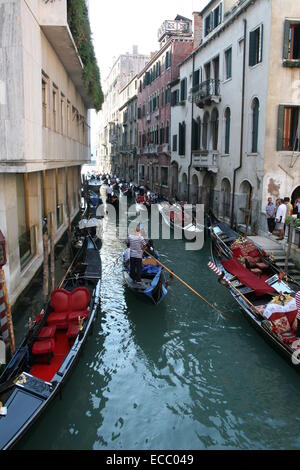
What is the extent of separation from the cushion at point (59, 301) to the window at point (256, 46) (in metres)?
9.72

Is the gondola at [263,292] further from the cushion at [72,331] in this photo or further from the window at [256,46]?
the window at [256,46]

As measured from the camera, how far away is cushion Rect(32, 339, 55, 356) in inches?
217

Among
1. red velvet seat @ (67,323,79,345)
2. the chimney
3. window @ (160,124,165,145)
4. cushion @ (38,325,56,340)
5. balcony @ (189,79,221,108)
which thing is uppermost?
the chimney

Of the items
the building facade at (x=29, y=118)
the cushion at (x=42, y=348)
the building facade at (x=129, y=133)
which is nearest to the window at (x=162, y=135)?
the building facade at (x=129, y=133)

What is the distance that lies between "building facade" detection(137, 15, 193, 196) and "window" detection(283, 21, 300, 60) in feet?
32.0

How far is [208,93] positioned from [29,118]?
36.9 feet

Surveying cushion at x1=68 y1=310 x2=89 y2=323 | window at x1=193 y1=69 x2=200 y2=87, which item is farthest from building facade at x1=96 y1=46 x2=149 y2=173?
cushion at x1=68 y1=310 x2=89 y2=323

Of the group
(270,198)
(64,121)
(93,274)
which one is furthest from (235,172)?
(93,274)

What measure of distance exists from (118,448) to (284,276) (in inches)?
193

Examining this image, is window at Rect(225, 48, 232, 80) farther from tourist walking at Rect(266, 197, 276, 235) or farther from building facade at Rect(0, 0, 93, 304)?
tourist walking at Rect(266, 197, 276, 235)

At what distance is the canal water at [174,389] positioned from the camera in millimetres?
4770

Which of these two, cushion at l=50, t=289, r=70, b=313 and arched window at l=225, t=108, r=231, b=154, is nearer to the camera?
cushion at l=50, t=289, r=70, b=313

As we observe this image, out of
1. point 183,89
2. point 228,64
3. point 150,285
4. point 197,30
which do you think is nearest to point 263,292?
point 150,285

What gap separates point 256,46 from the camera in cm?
1298
